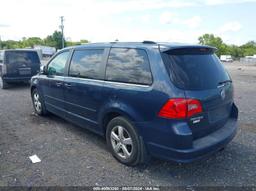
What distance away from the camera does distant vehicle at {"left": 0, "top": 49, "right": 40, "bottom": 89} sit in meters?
10.4

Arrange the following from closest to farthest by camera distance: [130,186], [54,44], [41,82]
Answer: [130,186], [41,82], [54,44]

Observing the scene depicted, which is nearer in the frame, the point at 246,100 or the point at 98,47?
the point at 98,47

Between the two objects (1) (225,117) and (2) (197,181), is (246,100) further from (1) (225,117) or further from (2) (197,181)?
(2) (197,181)

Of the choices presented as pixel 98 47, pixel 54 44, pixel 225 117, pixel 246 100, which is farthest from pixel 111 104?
pixel 54 44

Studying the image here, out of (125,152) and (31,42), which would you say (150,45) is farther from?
(31,42)

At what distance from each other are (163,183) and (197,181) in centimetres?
48

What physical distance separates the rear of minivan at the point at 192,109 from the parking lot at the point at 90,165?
47cm

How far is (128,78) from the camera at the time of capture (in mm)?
3363

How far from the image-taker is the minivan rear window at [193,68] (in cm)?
296

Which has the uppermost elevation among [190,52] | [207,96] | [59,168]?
[190,52]

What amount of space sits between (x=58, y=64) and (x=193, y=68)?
318 centimetres

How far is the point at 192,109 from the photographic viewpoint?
2.89m

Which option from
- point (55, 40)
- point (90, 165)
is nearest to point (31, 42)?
point (55, 40)

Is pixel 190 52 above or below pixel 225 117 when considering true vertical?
above
